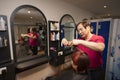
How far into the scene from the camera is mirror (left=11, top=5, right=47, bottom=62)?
163cm

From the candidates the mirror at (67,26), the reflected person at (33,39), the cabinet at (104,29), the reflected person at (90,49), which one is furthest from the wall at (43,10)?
the reflected person at (90,49)

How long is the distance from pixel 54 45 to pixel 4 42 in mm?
1067

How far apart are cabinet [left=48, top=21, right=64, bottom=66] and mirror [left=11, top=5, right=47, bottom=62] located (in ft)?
0.45

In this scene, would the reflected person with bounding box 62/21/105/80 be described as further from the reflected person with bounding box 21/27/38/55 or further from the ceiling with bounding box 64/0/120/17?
the ceiling with bounding box 64/0/120/17

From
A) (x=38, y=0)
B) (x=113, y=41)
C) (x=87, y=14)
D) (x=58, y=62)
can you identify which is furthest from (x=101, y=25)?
(x=38, y=0)

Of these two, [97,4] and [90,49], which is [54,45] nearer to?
[90,49]

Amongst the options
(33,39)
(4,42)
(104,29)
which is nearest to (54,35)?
(33,39)

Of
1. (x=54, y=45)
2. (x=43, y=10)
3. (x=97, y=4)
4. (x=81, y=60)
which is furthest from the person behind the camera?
(x=97, y=4)

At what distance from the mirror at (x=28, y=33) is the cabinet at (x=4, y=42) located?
0.10 metres

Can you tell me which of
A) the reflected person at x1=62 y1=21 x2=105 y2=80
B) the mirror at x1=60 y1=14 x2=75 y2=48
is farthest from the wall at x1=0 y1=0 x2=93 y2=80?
the reflected person at x1=62 y1=21 x2=105 y2=80

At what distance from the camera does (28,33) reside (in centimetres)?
183

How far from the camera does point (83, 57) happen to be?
3.32 ft

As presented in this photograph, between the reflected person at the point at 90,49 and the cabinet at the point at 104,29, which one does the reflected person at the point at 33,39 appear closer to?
the reflected person at the point at 90,49

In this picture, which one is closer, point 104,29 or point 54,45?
point 54,45
